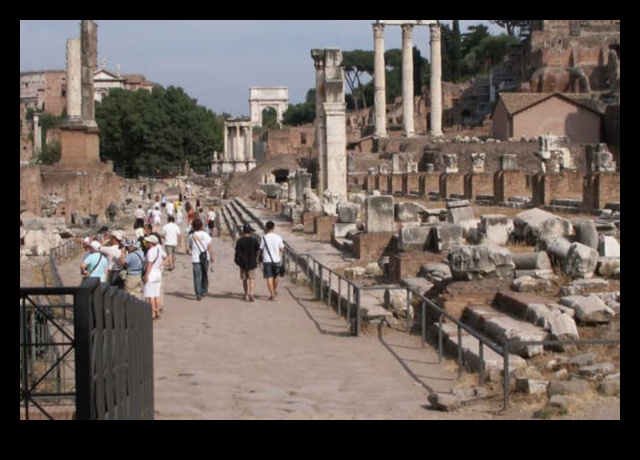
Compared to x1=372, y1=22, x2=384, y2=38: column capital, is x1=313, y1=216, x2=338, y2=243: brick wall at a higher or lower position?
lower

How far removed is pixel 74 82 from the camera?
31.9 meters

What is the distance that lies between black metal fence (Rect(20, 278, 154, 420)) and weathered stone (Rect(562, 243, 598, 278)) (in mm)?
6965

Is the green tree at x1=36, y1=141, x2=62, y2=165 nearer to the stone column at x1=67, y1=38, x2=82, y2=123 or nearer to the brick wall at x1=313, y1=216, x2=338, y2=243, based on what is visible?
the stone column at x1=67, y1=38, x2=82, y2=123

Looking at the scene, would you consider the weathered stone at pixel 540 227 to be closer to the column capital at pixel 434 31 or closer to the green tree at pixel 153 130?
the column capital at pixel 434 31

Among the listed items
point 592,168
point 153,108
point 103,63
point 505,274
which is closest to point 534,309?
point 505,274

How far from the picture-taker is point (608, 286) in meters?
11.1

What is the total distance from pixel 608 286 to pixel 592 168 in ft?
78.5

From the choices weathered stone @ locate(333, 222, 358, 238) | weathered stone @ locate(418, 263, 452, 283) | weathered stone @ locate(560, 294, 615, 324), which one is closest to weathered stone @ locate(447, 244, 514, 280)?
weathered stone @ locate(418, 263, 452, 283)

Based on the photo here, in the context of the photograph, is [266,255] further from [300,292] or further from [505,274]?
[505,274]

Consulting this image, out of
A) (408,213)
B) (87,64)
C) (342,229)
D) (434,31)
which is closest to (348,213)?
(342,229)

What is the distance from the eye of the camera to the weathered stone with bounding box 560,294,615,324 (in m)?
9.29

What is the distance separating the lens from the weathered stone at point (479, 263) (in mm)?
11234

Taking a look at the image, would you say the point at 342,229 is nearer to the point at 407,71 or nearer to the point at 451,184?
the point at 451,184

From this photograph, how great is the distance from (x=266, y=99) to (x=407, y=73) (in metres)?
75.2
